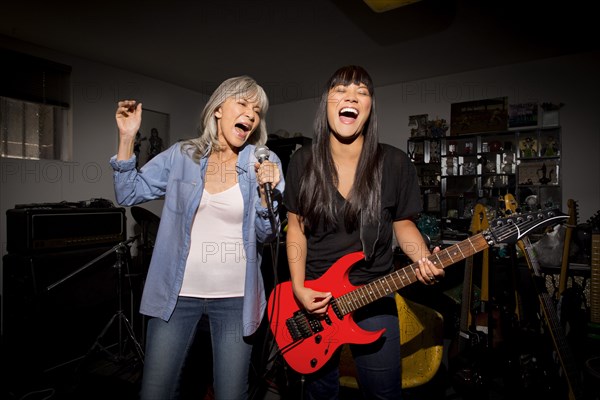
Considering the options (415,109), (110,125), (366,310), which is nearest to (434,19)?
(415,109)

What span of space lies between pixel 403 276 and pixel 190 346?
0.89 m

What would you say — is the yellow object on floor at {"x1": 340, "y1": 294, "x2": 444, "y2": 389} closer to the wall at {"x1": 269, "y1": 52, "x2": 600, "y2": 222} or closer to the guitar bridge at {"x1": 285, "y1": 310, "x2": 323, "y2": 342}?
the guitar bridge at {"x1": 285, "y1": 310, "x2": 323, "y2": 342}

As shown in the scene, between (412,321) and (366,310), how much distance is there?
1.18m

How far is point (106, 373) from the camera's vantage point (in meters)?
2.88

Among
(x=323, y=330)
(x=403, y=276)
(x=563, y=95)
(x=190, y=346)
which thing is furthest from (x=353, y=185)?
(x=563, y=95)

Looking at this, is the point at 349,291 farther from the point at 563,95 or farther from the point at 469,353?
the point at 563,95

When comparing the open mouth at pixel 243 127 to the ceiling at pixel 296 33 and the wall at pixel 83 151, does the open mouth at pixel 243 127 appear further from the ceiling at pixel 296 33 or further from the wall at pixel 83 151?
the wall at pixel 83 151

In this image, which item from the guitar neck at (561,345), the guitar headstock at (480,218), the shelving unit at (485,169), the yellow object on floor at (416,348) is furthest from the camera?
the shelving unit at (485,169)

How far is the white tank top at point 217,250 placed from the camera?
1303mm

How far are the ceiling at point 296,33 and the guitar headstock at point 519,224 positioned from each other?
9.09ft

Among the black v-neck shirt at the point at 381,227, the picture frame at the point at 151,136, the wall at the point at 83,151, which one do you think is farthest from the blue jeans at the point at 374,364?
the picture frame at the point at 151,136

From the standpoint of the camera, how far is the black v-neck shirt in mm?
1409

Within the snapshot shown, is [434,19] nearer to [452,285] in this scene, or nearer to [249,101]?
[452,285]

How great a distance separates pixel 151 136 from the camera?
18.3 ft
